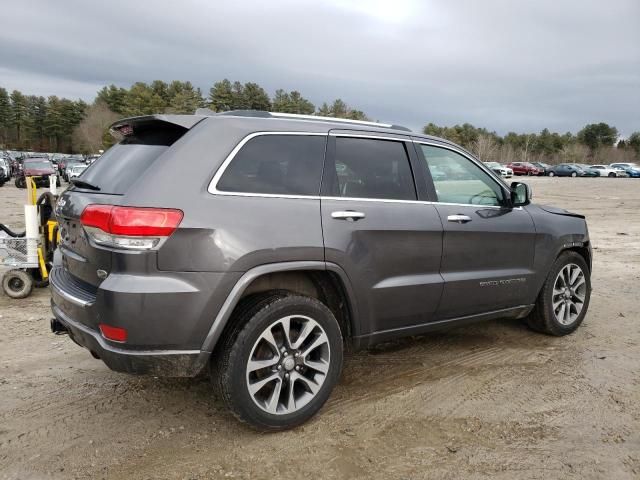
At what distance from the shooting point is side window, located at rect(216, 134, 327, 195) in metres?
3.01

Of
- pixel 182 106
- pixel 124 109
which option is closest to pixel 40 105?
pixel 124 109

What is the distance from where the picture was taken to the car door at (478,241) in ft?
12.7

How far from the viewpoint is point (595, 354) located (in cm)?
452

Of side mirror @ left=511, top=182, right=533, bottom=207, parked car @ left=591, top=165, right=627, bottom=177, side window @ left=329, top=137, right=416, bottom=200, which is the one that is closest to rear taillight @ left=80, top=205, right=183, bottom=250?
side window @ left=329, top=137, right=416, bottom=200

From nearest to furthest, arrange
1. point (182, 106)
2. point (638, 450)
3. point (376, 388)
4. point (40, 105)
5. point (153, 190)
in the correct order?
1. point (153, 190)
2. point (638, 450)
3. point (376, 388)
4. point (182, 106)
5. point (40, 105)

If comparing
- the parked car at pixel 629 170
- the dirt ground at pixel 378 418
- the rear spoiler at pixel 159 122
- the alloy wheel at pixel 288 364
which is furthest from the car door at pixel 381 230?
the parked car at pixel 629 170

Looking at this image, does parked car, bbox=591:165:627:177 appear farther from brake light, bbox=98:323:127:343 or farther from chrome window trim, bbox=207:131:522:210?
brake light, bbox=98:323:127:343

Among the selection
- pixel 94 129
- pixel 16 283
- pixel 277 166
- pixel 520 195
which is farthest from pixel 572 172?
pixel 94 129

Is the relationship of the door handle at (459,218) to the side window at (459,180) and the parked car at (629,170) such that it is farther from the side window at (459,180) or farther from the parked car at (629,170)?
the parked car at (629,170)

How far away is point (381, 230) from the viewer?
3422 mm

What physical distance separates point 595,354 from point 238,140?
3.58 metres

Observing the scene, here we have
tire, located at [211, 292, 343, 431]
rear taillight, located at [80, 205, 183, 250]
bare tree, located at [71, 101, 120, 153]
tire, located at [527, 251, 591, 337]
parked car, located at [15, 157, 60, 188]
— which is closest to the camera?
rear taillight, located at [80, 205, 183, 250]

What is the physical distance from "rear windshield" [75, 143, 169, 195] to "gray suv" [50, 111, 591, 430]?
15mm

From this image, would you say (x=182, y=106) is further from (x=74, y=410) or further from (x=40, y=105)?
(x=74, y=410)
